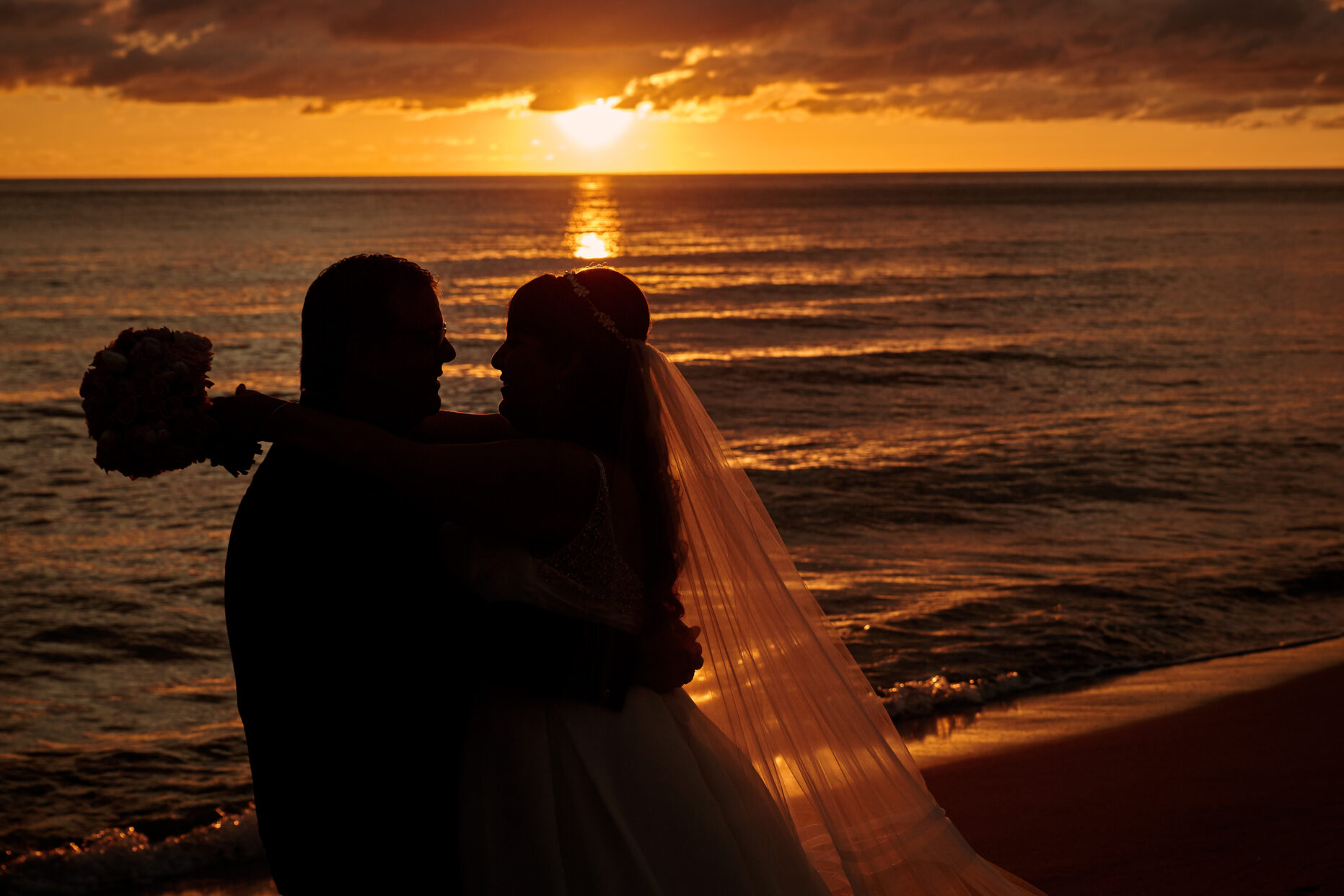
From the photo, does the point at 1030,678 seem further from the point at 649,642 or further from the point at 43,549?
the point at 43,549

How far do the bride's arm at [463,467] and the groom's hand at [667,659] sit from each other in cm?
42

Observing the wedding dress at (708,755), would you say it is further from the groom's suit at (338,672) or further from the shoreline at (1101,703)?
the shoreline at (1101,703)

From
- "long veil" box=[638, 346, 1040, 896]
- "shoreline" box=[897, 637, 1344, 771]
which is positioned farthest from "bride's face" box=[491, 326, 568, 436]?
"shoreline" box=[897, 637, 1344, 771]

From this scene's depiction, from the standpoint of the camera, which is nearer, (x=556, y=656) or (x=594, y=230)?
(x=556, y=656)

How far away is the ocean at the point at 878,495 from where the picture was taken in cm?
734

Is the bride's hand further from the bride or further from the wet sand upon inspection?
the wet sand

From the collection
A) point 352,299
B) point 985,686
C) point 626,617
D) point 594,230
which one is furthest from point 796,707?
point 594,230

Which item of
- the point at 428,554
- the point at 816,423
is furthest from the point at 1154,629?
the point at 816,423

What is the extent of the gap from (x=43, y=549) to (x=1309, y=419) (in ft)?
58.6

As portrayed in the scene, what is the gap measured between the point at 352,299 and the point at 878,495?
36.9 ft

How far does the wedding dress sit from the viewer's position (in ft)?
8.85

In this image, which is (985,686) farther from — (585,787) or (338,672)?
(338,672)

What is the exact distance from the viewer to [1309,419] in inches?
693

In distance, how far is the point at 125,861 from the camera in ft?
18.8
